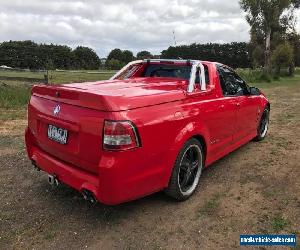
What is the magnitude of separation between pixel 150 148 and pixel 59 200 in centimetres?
147

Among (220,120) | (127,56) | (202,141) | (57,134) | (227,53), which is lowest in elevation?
(202,141)

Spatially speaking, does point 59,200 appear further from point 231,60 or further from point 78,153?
point 231,60

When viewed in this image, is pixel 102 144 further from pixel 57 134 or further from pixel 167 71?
pixel 167 71

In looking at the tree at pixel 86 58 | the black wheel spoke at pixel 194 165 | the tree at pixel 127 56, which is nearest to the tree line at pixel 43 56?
the tree at pixel 86 58

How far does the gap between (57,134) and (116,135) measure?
0.84 meters

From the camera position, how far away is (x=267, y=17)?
33969mm

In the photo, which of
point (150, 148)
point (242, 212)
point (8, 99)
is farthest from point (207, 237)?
point (8, 99)

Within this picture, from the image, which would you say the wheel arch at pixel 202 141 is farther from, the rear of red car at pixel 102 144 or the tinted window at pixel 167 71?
the tinted window at pixel 167 71

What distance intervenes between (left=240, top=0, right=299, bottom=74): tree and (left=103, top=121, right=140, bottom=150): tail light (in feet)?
105

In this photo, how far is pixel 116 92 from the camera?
3857mm

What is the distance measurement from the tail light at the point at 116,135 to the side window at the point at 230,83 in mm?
2262

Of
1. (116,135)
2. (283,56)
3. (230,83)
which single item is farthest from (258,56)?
(116,135)

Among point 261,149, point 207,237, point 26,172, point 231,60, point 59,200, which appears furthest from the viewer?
point 231,60

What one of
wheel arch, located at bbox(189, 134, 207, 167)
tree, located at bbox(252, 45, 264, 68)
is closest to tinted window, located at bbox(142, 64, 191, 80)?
wheel arch, located at bbox(189, 134, 207, 167)
